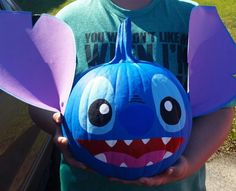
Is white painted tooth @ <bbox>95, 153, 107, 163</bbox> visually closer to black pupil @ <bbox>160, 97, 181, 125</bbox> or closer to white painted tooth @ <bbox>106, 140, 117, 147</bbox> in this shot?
white painted tooth @ <bbox>106, 140, 117, 147</bbox>

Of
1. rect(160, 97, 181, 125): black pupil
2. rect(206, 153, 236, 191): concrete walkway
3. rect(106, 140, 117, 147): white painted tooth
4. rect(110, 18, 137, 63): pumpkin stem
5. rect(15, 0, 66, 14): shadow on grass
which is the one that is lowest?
→ rect(15, 0, 66, 14): shadow on grass

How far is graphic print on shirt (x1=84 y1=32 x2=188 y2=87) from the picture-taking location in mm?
1596

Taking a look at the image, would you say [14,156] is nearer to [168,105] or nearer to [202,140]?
[202,140]

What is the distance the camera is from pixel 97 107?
4.09ft

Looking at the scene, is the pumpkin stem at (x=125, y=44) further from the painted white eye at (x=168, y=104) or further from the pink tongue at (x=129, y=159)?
the pink tongue at (x=129, y=159)

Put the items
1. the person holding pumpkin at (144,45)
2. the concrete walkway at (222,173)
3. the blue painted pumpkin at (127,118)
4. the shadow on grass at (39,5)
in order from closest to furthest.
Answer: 1. the blue painted pumpkin at (127,118)
2. the person holding pumpkin at (144,45)
3. the concrete walkway at (222,173)
4. the shadow on grass at (39,5)

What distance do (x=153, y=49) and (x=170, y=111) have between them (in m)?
0.38

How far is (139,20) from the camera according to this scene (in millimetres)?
1623

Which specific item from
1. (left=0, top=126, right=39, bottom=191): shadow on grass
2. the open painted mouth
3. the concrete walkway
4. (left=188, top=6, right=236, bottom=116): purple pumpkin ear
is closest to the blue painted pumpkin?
the open painted mouth

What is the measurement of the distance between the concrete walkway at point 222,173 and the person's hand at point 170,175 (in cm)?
235

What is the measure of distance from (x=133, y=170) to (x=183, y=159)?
0.23 m

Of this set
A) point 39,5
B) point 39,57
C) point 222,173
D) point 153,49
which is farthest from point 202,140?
point 39,5

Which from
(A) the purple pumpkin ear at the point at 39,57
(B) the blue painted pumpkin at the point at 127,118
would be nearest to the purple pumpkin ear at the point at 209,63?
(B) the blue painted pumpkin at the point at 127,118

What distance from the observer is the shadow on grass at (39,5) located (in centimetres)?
1134
